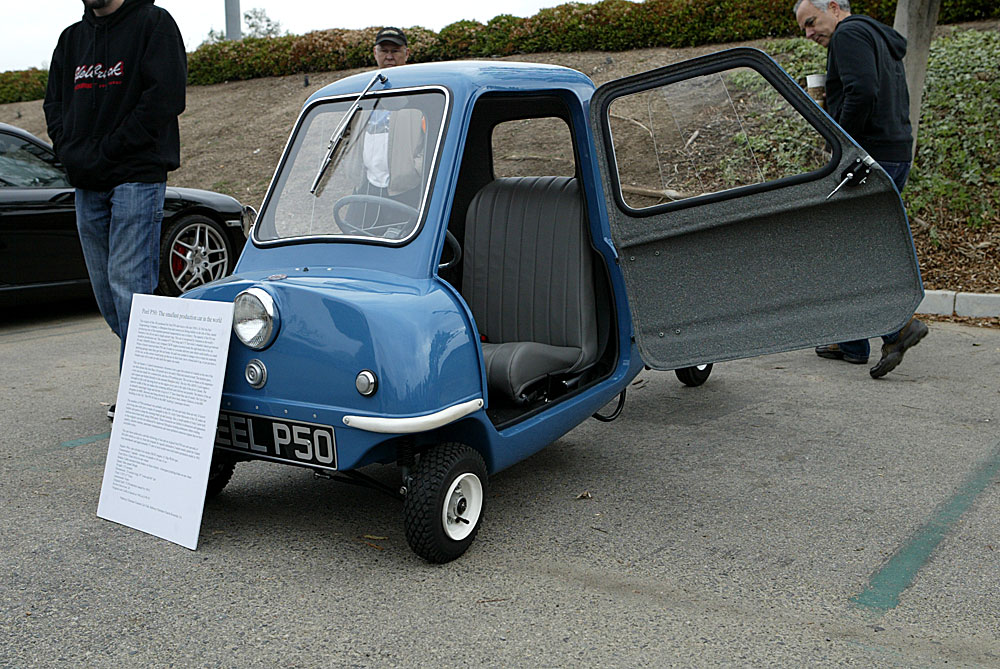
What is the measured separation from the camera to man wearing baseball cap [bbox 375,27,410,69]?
686 centimetres

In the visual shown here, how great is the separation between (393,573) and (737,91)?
2521 millimetres

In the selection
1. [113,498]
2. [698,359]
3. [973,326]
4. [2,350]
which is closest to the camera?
[113,498]

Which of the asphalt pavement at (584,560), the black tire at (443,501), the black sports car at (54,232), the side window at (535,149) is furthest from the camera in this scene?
the black sports car at (54,232)

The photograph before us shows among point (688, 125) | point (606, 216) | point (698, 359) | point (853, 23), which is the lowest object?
point (698, 359)

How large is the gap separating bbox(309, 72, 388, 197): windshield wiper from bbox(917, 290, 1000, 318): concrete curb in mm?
5261

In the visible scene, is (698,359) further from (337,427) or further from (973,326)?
(973,326)

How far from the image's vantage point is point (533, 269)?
4168 millimetres

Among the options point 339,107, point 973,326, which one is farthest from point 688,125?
point 973,326

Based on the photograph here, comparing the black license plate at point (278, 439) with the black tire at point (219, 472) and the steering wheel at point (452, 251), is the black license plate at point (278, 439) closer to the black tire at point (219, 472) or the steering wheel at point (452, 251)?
the black tire at point (219, 472)

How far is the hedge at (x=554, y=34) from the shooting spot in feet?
43.9

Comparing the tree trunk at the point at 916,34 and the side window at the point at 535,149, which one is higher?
the tree trunk at the point at 916,34

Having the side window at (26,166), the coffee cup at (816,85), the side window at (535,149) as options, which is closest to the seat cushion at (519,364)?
the side window at (535,149)

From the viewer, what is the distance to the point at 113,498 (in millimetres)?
3549

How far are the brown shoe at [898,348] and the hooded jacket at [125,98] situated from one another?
422 centimetres
